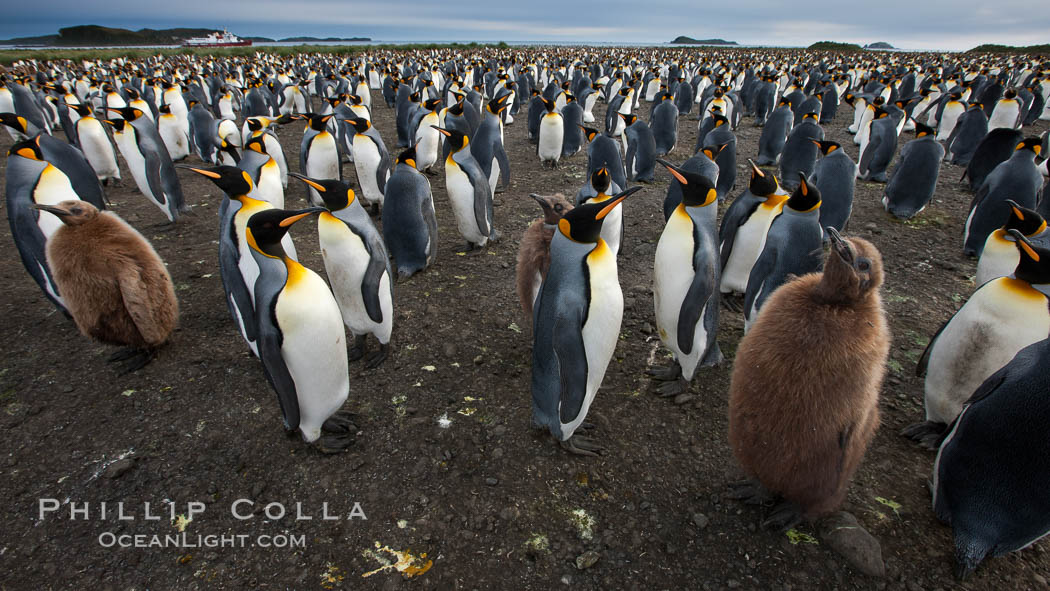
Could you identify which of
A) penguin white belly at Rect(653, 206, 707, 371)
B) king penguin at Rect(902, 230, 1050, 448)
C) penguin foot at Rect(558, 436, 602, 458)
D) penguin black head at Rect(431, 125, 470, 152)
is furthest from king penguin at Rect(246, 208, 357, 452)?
penguin black head at Rect(431, 125, 470, 152)

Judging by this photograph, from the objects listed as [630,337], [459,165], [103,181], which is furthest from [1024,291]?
[103,181]

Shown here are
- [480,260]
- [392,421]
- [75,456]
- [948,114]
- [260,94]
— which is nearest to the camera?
[75,456]

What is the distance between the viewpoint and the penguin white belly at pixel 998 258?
336 cm

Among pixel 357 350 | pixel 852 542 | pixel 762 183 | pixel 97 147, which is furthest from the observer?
pixel 97 147

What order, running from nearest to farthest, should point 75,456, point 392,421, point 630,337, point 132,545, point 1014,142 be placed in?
point 132,545
point 75,456
point 392,421
point 630,337
point 1014,142

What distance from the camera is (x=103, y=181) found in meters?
7.66

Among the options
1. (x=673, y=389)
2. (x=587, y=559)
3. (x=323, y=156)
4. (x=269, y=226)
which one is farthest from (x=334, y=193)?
(x=323, y=156)

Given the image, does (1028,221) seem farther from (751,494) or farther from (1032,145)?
(1032,145)

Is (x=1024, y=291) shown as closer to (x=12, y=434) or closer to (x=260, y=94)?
(x=12, y=434)

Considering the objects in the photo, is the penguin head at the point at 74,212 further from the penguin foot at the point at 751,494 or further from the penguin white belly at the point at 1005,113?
the penguin white belly at the point at 1005,113

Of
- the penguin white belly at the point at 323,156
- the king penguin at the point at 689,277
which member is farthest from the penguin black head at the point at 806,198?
the penguin white belly at the point at 323,156

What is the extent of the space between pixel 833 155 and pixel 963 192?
3783 millimetres

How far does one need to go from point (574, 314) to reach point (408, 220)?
8.86 ft

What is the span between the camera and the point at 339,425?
278cm
